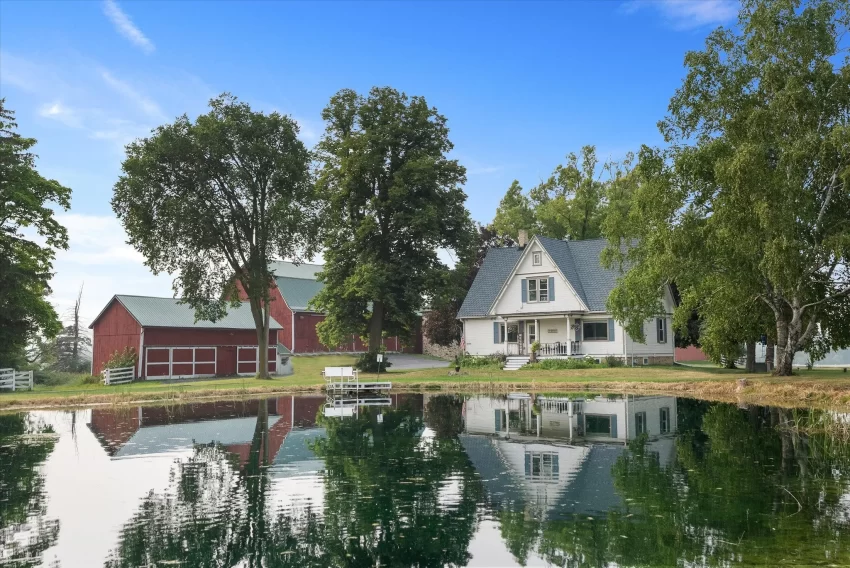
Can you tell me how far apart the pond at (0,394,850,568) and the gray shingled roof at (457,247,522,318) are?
28094 millimetres

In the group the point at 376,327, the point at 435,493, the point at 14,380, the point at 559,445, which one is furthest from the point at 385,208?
the point at 435,493

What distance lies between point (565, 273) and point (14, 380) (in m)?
32.5

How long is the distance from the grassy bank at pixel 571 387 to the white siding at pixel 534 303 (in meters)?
5.97

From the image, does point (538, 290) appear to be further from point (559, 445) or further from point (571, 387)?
point (559, 445)

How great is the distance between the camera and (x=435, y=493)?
1265 cm

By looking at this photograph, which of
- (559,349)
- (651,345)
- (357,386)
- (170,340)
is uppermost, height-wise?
(170,340)

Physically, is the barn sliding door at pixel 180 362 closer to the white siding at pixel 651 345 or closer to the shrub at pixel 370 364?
the shrub at pixel 370 364

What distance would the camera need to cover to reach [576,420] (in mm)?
23062

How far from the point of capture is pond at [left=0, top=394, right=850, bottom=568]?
30.9 ft

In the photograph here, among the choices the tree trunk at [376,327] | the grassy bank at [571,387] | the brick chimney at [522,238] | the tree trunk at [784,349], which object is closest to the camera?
the grassy bank at [571,387]

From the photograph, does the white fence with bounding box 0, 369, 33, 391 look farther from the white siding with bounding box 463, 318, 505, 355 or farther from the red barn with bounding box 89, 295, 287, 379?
the white siding with bounding box 463, 318, 505, 355

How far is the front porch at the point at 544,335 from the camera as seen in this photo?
46500 mm

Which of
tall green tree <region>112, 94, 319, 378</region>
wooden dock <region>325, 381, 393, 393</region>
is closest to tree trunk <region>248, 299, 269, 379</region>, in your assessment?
tall green tree <region>112, 94, 319, 378</region>

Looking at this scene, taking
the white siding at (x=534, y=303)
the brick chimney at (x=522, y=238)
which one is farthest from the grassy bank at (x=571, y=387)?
the brick chimney at (x=522, y=238)
